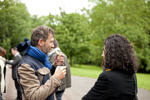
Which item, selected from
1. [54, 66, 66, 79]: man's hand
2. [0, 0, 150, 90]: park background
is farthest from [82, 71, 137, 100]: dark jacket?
[0, 0, 150, 90]: park background

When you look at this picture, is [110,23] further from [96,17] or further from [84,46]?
[84,46]

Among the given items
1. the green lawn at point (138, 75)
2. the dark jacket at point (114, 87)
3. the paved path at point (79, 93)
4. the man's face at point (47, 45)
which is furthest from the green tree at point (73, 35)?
the dark jacket at point (114, 87)

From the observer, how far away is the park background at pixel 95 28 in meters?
28.3

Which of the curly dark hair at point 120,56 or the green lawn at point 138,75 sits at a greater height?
the curly dark hair at point 120,56

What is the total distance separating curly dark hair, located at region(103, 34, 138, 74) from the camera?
229cm

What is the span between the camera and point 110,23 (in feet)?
104

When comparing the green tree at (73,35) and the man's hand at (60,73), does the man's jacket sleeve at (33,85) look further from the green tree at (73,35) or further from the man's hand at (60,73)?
the green tree at (73,35)

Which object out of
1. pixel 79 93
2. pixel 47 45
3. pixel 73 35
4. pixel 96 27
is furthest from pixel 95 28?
pixel 47 45

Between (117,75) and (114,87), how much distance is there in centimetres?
15

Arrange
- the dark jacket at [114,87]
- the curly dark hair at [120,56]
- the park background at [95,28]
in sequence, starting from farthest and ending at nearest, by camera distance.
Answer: the park background at [95,28], the curly dark hair at [120,56], the dark jacket at [114,87]

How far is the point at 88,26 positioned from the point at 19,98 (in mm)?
34236

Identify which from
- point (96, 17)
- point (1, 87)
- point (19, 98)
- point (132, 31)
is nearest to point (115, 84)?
point (1, 87)

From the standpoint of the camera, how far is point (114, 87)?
218 cm

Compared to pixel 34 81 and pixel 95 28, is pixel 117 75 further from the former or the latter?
pixel 95 28
